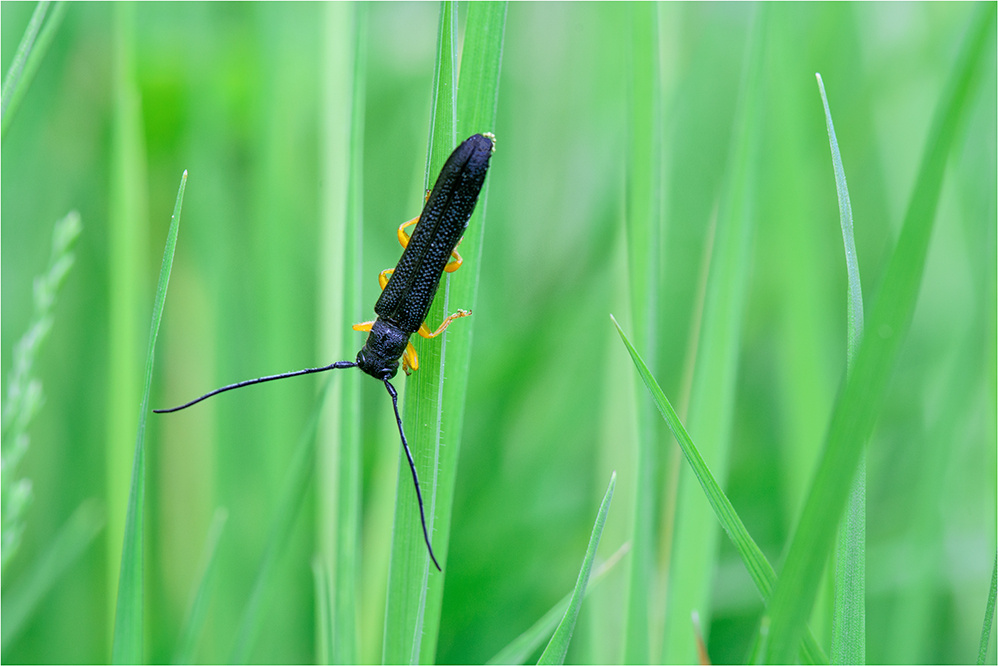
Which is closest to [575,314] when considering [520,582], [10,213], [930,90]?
[520,582]

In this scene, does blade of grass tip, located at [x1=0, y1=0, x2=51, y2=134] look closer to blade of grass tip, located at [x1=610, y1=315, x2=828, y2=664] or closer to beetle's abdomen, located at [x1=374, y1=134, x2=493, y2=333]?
beetle's abdomen, located at [x1=374, y1=134, x2=493, y2=333]

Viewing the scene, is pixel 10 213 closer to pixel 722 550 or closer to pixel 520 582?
pixel 520 582

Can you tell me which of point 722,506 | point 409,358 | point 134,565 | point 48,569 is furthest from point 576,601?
point 48,569

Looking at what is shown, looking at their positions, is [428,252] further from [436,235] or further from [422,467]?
[422,467]

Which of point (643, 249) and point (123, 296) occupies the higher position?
point (643, 249)

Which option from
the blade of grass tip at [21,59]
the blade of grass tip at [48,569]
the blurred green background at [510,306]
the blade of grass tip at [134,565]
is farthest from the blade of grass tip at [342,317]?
the blade of grass tip at [48,569]

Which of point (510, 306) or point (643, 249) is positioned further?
point (510, 306)

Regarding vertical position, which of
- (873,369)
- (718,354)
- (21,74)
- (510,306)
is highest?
(21,74)
